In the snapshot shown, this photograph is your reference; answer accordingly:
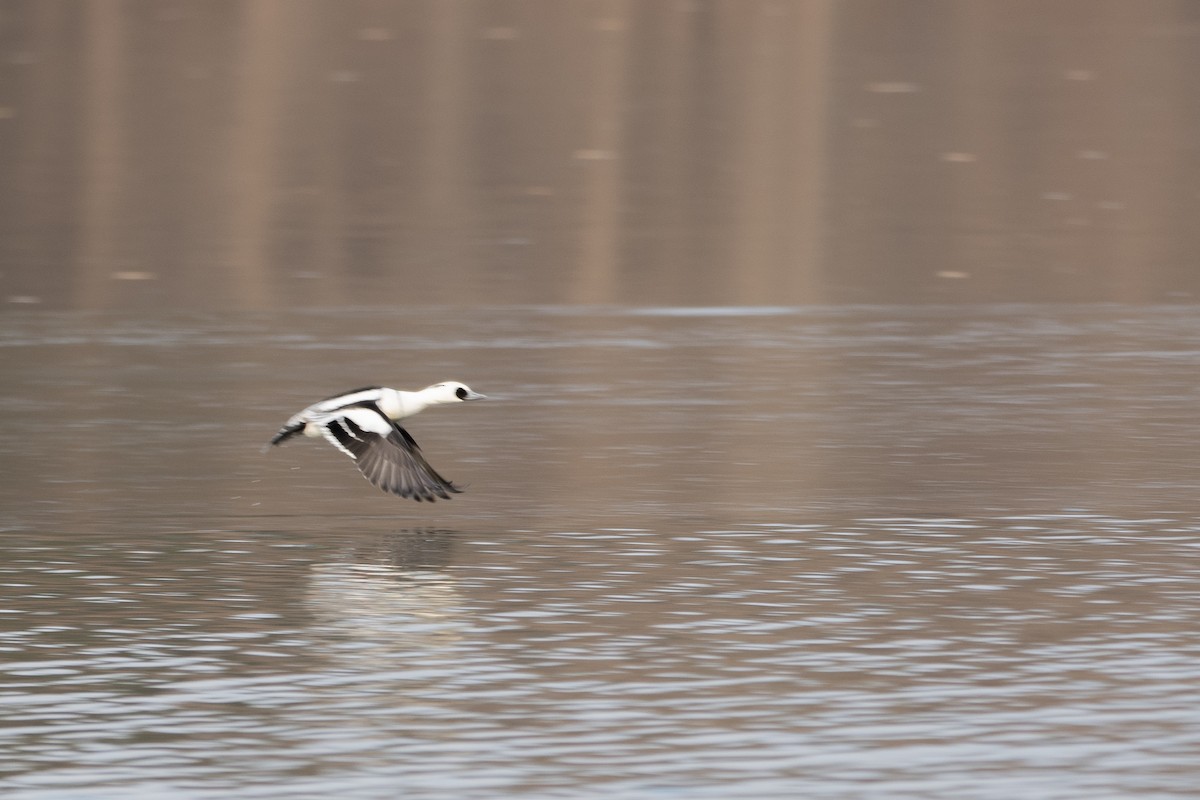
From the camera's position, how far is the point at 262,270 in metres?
17.3

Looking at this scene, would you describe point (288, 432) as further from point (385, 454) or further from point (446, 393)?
point (446, 393)

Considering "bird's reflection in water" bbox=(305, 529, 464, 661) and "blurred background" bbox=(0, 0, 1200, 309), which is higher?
"blurred background" bbox=(0, 0, 1200, 309)

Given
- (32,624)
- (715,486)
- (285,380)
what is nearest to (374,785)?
(32,624)

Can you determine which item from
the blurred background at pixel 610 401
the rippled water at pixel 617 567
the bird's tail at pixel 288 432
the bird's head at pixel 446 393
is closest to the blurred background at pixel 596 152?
the blurred background at pixel 610 401

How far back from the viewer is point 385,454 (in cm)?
996

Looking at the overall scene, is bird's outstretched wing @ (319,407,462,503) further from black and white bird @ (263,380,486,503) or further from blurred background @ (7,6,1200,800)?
blurred background @ (7,6,1200,800)

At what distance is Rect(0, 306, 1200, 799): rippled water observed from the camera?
21.9ft

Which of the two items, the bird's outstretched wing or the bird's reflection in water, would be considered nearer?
the bird's reflection in water

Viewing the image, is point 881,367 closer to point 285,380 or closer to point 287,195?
point 285,380

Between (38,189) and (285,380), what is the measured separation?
7269mm

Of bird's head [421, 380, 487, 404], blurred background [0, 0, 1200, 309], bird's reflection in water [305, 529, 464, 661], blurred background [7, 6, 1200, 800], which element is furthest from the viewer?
blurred background [0, 0, 1200, 309]

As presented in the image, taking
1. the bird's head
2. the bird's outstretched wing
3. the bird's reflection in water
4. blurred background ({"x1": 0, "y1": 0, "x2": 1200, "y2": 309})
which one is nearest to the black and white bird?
the bird's outstretched wing

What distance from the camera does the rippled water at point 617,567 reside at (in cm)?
668

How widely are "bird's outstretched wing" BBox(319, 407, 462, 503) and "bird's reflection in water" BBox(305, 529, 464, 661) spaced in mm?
172
